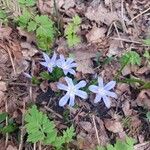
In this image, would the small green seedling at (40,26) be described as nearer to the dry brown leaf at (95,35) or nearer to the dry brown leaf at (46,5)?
the dry brown leaf at (46,5)

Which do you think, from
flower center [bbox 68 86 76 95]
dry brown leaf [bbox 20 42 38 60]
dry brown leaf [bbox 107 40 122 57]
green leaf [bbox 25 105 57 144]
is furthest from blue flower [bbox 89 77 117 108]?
dry brown leaf [bbox 20 42 38 60]

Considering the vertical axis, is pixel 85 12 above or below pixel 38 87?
above

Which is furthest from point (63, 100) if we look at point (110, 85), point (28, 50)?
point (28, 50)

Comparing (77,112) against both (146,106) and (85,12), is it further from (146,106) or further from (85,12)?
(85,12)

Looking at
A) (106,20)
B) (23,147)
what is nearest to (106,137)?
(23,147)

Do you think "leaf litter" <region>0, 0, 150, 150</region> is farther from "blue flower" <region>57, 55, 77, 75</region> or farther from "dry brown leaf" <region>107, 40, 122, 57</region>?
"blue flower" <region>57, 55, 77, 75</region>

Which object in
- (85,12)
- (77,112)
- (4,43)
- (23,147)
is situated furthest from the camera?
(85,12)
